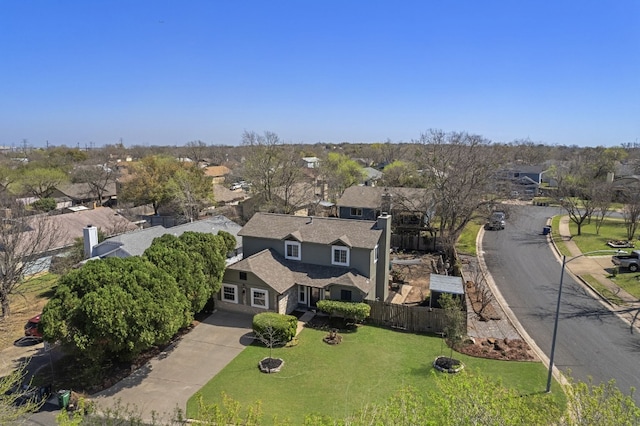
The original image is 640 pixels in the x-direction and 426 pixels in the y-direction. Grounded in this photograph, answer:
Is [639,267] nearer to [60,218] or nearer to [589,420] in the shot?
[589,420]

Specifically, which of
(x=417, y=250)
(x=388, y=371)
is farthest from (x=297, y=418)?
(x=417, y=250)

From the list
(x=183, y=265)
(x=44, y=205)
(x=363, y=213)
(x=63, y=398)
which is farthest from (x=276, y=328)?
(x=44, y=205)

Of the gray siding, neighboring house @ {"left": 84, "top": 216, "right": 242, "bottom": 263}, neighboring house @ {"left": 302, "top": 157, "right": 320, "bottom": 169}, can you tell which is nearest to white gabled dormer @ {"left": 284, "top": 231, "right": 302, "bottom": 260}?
neighboring house @ {"left": 84, "top": 216, "right": 242, "bottom": 263}

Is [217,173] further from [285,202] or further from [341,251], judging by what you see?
[341,251]

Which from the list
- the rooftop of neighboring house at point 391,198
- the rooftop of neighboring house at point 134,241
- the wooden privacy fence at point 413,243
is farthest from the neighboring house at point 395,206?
the rooftop of neighboring house at point 134,241

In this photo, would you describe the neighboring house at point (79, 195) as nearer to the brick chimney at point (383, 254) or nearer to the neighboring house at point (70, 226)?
the neighboring house at point (70, 226)
